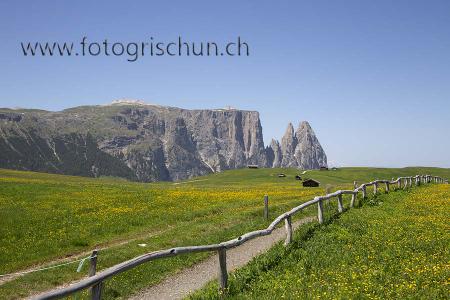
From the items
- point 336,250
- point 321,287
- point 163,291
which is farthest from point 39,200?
point 321,287

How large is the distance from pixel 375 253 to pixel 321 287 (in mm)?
4749

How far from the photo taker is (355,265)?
1358 cm

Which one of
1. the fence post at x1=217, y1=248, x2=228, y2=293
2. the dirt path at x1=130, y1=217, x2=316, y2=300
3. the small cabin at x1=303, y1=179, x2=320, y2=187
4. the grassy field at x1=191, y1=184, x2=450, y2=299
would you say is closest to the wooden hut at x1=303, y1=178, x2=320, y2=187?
the small cabin at x1=303, y1=179, x2=320, y2=187

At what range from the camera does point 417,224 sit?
20.6 metres

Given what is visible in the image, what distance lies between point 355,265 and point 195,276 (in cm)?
658

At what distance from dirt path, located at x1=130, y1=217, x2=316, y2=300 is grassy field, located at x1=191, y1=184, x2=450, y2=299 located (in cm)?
204

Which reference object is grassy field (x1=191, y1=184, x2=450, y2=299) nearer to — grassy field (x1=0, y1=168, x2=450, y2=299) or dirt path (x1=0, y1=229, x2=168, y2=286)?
grassy field (x1=0, y1=168, x2=450, y2=299)

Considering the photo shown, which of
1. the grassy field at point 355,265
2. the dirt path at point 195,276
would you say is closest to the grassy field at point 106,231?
the dirt path at point 195,276

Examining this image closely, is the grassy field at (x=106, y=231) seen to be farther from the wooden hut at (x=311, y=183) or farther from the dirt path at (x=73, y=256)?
the wooden hut at (x=311, y=183)

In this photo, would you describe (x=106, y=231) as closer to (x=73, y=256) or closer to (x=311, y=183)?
(x=73, y=256)

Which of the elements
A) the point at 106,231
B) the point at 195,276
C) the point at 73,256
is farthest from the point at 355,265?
the point at 106,231

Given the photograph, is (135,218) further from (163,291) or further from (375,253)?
(375,253)

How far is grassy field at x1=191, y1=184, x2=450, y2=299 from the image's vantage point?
36.0 feet

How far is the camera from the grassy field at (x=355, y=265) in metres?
11.0
